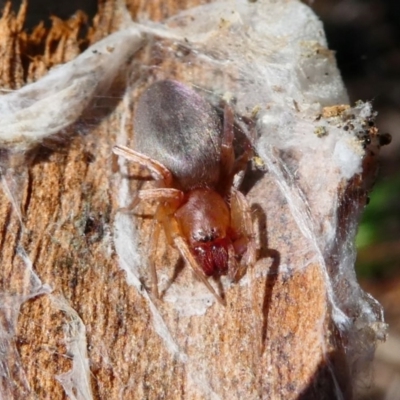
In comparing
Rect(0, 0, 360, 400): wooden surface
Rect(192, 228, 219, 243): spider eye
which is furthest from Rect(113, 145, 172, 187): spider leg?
Rect(192, 228, 219, 243): spider eye

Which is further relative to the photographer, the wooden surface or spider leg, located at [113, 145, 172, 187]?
spider leg, located at [113, 145, 172, 187]

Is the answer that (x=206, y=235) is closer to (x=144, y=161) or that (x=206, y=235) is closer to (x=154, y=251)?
(x=154, y=251)

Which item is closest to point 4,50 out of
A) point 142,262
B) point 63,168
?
point 63,168

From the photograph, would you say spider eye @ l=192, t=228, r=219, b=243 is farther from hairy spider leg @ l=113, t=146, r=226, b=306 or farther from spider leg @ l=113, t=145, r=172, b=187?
spider leg @ l=113, t=145, r=172, b=187

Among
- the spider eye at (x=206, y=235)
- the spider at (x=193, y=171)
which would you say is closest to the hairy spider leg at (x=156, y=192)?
the spider at (x=193, y=171)

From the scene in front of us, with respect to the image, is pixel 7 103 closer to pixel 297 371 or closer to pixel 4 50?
pixel 4 50

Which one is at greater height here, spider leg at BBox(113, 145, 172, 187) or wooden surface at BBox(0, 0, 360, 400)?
spider leg at BBox(113, 145, 172, 187)

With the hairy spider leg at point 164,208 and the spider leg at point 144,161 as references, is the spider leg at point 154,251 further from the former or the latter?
the spider leg at point 144,161
